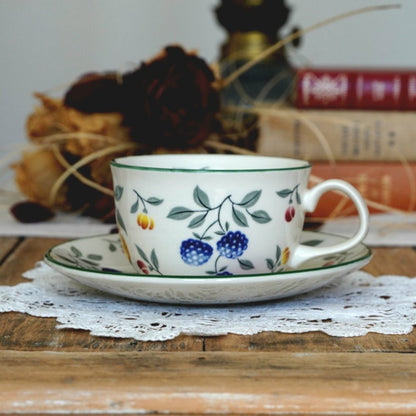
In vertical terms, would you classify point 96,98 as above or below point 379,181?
above

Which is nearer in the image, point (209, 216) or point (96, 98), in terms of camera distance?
point (209, 216)

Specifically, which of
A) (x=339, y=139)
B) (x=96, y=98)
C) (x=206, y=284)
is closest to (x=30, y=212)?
(x=96, y=98)

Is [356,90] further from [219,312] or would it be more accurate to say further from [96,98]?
[219,312]

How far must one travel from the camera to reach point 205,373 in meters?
0.38

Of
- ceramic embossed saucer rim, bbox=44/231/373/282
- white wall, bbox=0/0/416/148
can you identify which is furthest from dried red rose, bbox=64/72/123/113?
white wall, bbox=0/0/416/148

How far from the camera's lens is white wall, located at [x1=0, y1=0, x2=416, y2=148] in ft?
5.60

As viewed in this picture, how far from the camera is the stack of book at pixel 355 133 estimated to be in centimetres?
98

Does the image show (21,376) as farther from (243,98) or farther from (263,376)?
(243,98)

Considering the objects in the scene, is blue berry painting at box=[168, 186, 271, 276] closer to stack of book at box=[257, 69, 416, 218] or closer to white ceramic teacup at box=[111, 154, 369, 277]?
white ceramic teacup at box=[111, 154, 369, 277]

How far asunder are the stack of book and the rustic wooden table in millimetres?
547

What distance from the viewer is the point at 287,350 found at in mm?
417

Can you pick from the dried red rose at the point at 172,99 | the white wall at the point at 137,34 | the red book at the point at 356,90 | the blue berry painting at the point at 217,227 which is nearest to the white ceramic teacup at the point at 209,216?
the blue berry painting at the point at 217,227

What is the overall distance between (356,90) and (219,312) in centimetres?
62

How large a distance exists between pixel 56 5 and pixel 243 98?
0.76 m
